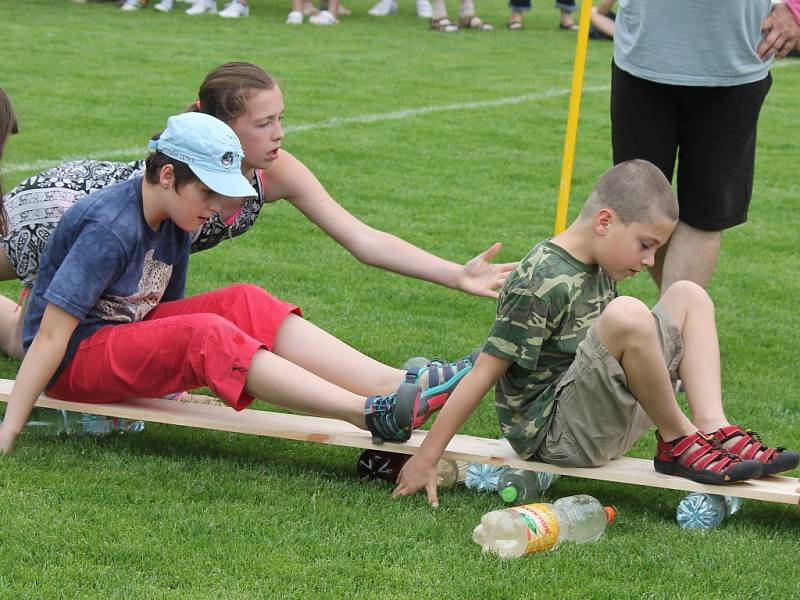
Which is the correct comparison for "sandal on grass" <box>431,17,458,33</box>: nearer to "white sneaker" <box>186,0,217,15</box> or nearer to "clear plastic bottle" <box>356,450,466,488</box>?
"white sneaker" <box>186,0,217,15</box>

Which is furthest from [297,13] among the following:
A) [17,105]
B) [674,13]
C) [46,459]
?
[46,459]

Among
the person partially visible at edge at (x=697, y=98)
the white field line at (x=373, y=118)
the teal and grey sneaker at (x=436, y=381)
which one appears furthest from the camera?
the white field line at (x=373, y=118)

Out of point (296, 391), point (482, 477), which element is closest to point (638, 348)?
point (482, 477)

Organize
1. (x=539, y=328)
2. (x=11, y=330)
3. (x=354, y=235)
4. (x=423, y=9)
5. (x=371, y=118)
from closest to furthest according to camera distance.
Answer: (x=539, y=328) < (x=354, y=235) < (x=11, y=330) < (x=371, y=118) < (x=423, y=9)

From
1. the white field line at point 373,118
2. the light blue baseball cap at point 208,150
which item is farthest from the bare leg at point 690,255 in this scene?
the white field line at point 373,118

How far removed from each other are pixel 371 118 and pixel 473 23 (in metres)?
6.18

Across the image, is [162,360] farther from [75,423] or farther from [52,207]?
[52,207]

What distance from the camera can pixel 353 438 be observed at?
13.0 ft

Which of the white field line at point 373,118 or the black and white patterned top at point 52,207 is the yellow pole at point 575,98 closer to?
the black and white patterned top at point 52,207

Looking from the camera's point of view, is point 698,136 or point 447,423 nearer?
point 447,423

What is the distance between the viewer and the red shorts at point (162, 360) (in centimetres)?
386

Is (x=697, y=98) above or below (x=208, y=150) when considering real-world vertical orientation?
below

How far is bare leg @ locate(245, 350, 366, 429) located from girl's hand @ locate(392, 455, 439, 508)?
0.23 metres

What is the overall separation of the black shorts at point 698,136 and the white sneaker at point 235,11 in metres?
11.5
